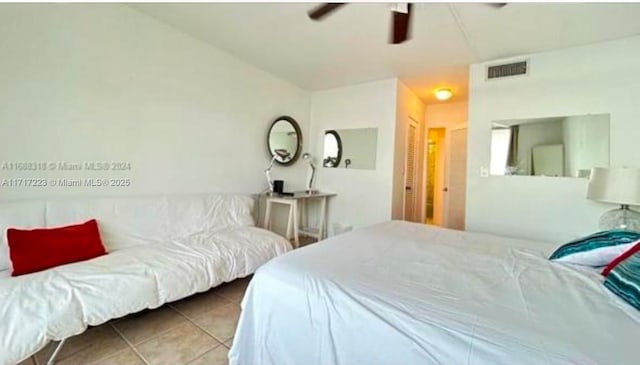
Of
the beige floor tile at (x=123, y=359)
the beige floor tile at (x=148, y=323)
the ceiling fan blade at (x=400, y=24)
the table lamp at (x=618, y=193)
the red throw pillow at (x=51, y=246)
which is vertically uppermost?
the ceiling fan blade at (x=400, y=24)

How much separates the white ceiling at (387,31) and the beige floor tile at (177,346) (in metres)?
2.46

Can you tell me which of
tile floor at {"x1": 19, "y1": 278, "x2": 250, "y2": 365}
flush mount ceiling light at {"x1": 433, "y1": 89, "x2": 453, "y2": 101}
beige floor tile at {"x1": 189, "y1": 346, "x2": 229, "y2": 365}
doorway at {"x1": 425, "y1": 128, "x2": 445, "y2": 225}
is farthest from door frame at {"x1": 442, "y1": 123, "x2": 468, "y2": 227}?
beige floor tile at {"x1": 189, "y1": 346, "x2": 229, "y2": 365}

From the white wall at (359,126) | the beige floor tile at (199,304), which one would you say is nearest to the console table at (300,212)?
the white wall at (359,126)

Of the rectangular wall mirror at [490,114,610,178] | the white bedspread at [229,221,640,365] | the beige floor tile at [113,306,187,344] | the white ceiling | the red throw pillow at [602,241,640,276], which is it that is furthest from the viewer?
the rectangular wall mirror at [490,114,610,178]

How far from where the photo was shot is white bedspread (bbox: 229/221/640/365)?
0.82 metres

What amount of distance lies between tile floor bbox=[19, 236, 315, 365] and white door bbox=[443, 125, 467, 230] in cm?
388

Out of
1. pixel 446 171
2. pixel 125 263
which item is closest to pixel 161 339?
pixel 125 263

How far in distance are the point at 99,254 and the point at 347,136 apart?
3194 mm

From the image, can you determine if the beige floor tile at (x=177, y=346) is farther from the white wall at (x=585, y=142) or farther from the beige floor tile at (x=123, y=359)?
the white wall at (x=585, y=142)

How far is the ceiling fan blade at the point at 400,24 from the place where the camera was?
193cm

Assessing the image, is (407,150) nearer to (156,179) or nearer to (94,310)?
(156,179)

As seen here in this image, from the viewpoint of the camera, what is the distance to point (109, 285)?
158 cm

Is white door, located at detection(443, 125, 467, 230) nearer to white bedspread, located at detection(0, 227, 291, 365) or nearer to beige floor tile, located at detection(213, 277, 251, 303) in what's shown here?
white bedspread, located at detection(0, 227, 291, 365)

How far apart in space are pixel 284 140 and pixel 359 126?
3.62 ft
